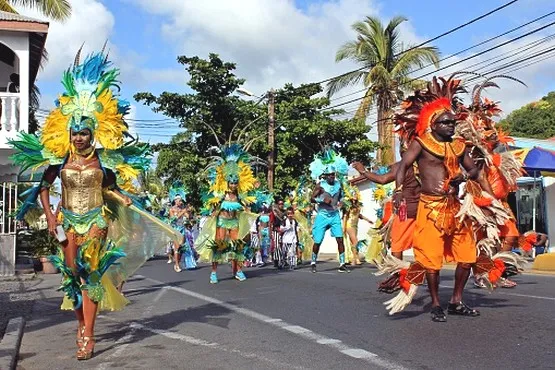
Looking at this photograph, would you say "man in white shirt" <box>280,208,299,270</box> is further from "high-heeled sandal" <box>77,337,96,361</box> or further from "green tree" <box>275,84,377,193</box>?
"green tree" <box>275,84,377,193</box>

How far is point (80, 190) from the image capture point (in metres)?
6.59

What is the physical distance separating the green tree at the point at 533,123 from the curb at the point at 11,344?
3914cm

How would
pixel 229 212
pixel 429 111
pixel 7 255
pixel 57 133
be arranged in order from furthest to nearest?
pixel 7 255, pixel 229 212, pixel 429 111, pixel 57 133

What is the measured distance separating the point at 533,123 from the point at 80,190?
42.3 meters

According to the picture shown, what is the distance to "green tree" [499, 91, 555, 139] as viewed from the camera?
44.2 m

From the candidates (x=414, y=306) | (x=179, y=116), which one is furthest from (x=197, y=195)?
(x=414, y=306)

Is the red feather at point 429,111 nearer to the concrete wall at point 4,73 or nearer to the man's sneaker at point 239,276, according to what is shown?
the man's sneaker at point 239,276

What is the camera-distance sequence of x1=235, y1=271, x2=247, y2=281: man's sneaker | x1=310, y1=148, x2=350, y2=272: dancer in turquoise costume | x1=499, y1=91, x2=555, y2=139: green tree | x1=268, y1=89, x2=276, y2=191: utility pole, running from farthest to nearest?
x1=499, y1=91, x2=555, y2=139: green tree
x1=268, y1=89, x2=276, y2=191: utility pole
x1=310, y1=148, x2=350, y2=272: dancer in turquoise costume
x1=235, y1=271, x2=247, y2=281: man's sneaker

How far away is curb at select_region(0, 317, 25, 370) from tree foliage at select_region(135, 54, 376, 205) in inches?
959

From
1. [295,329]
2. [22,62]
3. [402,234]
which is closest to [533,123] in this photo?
[22,62]

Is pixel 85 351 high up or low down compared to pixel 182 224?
down

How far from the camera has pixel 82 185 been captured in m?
6.59

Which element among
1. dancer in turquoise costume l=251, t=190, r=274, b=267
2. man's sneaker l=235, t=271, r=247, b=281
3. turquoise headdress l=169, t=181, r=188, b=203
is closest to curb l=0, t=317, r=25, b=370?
man's sneaker l=235, t=271, r=247, b=281

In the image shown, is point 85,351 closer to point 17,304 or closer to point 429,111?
point 429,111
